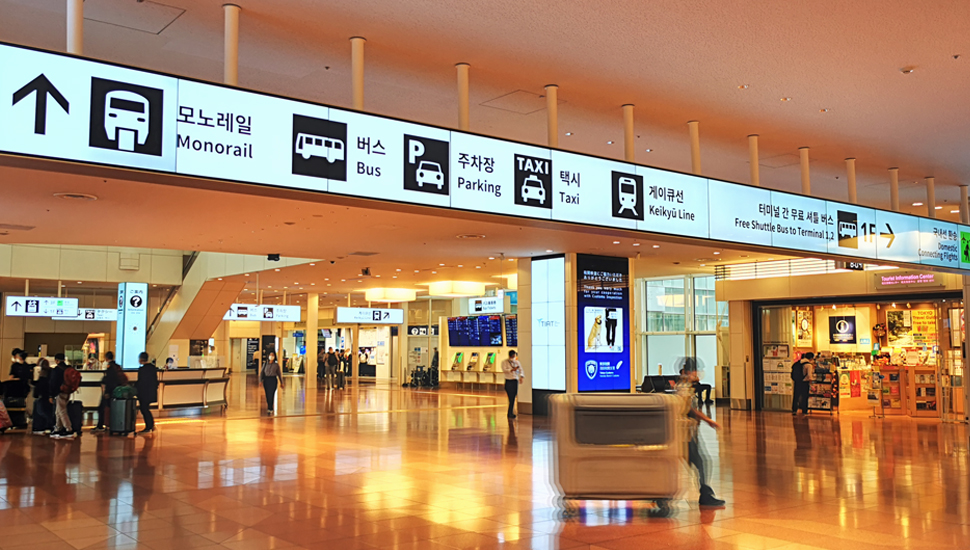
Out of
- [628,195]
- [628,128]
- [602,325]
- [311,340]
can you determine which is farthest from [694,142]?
[311,340]

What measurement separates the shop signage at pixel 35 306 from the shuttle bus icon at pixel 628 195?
22.8m

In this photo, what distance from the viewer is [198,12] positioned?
602 centimetres

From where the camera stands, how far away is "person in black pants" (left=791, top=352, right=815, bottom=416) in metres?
19.0

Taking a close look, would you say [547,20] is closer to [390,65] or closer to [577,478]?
[390,65]

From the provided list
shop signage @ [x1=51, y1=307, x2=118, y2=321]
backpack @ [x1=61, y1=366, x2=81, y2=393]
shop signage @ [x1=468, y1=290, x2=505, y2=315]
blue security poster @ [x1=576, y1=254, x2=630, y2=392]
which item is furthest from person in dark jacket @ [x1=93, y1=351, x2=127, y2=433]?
shop signage @ [x1=51, y1=307, x2=118, y2=321]

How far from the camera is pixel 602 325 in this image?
17016 millimetres

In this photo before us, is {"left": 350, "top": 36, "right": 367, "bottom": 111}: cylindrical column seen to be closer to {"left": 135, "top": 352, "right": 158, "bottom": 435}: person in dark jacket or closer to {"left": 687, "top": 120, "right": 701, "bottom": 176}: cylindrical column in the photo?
{"left": 687, "top": 120, "right": 701, "bottom": 176}: cylindrical column

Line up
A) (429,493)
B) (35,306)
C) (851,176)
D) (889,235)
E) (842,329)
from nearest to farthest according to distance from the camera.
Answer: (429,493)
(889,235)
(851,176)
(842,329)
(35,306)

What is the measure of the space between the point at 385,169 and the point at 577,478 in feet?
10.3

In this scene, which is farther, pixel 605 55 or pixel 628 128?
pixel 628 128

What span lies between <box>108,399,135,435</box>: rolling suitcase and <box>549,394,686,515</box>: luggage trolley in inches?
387

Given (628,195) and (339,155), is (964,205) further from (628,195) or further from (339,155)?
(339,155)

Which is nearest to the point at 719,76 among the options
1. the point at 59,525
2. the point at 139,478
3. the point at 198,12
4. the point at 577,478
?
the point at 577,478

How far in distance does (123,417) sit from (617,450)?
1030cm
